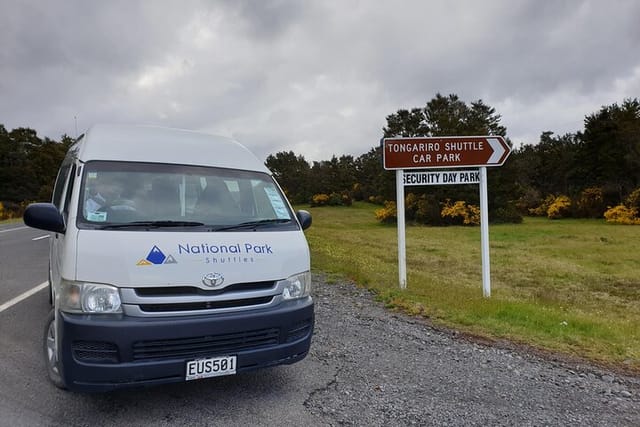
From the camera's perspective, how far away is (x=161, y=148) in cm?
422

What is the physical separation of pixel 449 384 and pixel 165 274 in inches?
104

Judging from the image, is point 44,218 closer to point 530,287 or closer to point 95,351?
point 95,351

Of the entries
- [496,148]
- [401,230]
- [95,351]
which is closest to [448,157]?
[496,148]

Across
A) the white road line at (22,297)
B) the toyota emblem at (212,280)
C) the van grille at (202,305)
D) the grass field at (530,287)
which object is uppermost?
the toyota emblem at (212,280)

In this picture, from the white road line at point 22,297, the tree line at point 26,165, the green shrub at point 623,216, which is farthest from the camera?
Result: the tree line at point 26,165

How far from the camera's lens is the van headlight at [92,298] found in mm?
2934

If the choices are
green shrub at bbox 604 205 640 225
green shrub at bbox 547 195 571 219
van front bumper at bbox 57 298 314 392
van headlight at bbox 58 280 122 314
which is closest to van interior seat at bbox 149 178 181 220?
van headlight at bbox 58 280 122 314

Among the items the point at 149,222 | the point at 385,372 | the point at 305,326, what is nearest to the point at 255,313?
the point at 305,326

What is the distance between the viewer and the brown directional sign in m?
7.39

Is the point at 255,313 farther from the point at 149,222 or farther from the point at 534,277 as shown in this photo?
the point at 534,277

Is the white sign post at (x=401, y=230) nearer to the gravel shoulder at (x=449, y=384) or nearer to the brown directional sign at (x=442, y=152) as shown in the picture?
the brown directional sign at (x=442, y=152)

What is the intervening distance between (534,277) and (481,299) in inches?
253

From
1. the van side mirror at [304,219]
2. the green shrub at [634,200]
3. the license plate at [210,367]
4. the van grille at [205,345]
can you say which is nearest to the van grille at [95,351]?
the van grille at [205,345]

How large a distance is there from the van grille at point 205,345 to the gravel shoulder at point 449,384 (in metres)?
0.67
